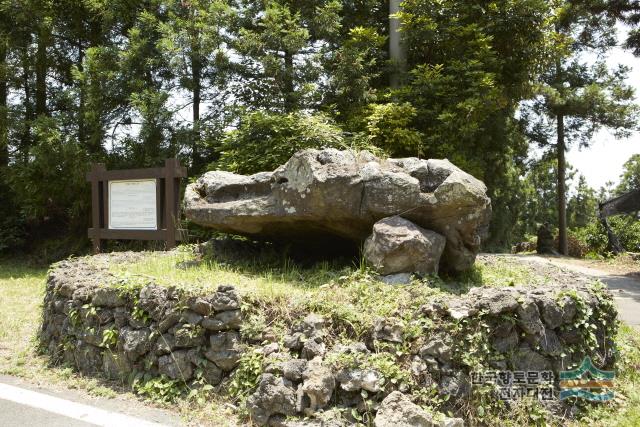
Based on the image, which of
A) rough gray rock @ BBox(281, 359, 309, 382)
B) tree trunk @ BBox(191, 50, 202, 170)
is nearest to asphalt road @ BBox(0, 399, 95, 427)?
rough gray rock @ BBox(281, 359, 309, 382)

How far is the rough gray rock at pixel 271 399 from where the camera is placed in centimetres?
338

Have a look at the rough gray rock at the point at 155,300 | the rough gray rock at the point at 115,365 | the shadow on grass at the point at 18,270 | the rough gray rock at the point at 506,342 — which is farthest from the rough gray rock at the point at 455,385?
the shadow on grass at the point at 18,270

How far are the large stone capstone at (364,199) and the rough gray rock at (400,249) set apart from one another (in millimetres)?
228

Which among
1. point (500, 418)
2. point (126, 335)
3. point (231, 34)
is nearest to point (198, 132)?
point (231, 34)

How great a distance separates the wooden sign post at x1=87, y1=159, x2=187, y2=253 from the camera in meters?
7.34

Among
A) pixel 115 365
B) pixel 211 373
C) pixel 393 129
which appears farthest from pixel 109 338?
pixel 393 129

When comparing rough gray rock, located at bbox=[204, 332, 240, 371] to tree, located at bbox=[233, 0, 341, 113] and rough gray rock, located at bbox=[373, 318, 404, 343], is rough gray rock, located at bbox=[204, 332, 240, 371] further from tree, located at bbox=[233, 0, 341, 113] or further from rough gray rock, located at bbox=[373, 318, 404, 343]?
tree, located at bbox=[233, 0, 341, 113]

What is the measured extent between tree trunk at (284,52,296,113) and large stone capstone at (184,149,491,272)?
481 cm

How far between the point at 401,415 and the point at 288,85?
8642 millimetres

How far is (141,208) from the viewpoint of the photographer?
25.0ft

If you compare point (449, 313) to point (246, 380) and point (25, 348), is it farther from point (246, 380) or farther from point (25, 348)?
point (25, 348)

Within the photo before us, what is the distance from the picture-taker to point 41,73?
13.1 m

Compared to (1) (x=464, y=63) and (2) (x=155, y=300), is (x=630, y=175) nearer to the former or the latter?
(1) (x=464, y=63)

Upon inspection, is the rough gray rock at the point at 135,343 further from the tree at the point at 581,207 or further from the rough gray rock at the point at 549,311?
the tree at the point at 581,207
